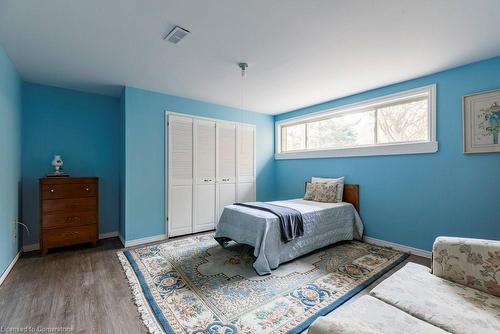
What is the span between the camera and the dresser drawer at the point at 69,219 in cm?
299

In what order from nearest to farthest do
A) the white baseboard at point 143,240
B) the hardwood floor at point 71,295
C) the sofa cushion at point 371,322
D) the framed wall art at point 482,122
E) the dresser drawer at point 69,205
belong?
the sofa cushion at point 371,322 → the hardwood floor at point 71,295 → the framed wall art at point 482,122 → the dresser drawer at point 69,205 → the white baseboard at point 143,240

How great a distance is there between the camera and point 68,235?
3.12 metres

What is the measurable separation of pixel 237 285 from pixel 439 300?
5.15 feet

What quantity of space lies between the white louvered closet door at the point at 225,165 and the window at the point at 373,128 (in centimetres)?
121

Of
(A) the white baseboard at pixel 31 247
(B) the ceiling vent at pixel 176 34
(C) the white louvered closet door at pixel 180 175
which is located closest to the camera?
(B) the ceiling vent at pixel 176 34

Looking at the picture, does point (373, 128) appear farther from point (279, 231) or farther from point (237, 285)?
point (237, 285)

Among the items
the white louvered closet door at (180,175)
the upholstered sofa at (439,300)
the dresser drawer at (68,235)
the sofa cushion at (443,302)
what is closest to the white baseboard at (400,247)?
the upholstered sofa at (439,300)

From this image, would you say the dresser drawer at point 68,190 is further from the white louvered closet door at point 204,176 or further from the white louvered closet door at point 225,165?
the white louvered closet door at point 225,165

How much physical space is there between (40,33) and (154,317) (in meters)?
2.62

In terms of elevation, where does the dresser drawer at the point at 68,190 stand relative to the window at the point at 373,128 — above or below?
below

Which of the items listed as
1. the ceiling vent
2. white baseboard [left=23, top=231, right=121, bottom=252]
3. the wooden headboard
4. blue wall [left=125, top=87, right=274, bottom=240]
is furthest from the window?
white baseboard [left=23, top=231, right=121, bottom=252]

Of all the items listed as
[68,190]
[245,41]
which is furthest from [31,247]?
[245,41]

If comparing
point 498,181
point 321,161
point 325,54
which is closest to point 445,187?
point 498,181

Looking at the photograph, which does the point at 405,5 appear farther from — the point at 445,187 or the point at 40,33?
the point at 40,33
